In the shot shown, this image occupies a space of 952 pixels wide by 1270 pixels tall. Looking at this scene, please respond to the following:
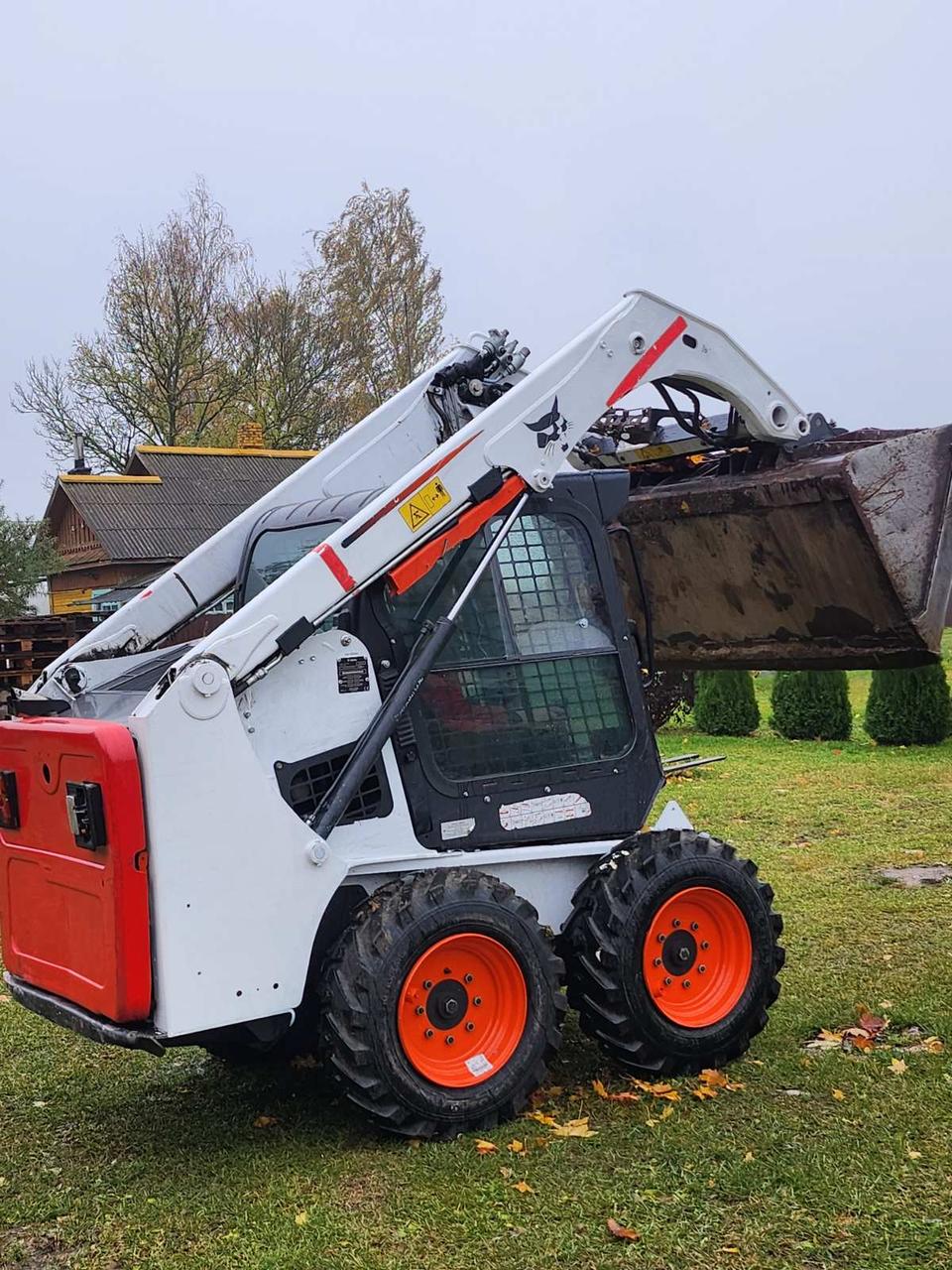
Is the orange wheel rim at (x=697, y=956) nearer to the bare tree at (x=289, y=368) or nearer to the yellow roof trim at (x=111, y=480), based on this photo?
the yellow roof trim at (x=111, y=480)

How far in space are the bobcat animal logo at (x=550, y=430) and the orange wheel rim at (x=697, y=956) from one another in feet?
5.55

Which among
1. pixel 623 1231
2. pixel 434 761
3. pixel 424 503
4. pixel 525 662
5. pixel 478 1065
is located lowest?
pixel 623 1231

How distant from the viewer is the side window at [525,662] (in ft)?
16.6

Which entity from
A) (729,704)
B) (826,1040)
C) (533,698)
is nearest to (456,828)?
(533,698)

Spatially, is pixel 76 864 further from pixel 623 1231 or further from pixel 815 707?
pixel 815 707

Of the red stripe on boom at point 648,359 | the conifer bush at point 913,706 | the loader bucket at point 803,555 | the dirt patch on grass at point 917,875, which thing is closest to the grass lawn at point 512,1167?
the loader bucket at point 803,555

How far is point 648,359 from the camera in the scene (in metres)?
5.46

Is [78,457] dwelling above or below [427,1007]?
above

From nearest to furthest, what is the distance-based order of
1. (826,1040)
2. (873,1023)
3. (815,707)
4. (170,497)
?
(826,1040)
(873,1023)
(815,707)
(170,497)

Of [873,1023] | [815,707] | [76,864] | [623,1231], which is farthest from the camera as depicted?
[815,707]

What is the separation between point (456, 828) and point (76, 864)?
1309 millimetres

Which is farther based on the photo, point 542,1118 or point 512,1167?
point 542,1118

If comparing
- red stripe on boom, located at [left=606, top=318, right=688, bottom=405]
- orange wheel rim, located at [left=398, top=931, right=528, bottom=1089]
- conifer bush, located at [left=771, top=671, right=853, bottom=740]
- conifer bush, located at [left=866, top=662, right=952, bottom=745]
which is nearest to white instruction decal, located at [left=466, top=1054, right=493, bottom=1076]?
orange wheel rim, located at [left=398, top=931, right=528, bottom=1089]

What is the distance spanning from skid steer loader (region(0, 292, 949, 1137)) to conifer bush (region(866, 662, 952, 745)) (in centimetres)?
907
